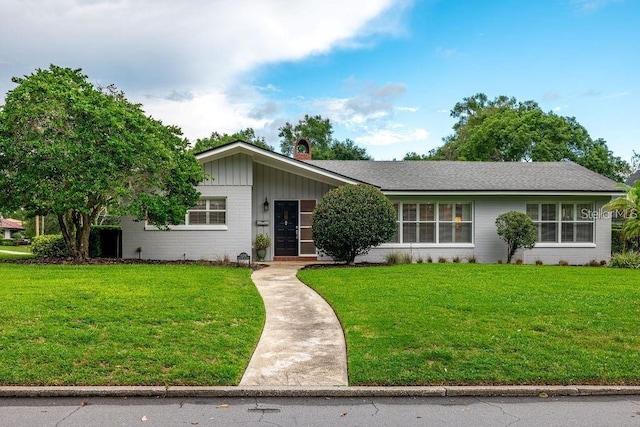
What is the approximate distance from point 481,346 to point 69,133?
38.9ft

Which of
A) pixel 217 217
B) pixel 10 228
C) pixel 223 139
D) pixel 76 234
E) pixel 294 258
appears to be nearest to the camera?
pixel 76 234

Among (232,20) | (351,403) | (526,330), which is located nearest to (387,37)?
(232,20)

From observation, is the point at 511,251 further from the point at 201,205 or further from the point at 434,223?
the point at 201,205

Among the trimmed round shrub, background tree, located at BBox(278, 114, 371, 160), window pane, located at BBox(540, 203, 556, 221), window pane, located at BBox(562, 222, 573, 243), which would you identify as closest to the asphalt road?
the trimmed round shrub

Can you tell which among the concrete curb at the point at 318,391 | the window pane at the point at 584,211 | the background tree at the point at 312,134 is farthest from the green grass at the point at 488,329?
the background tree at the point at 312,134

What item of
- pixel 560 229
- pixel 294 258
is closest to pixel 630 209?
pixel 560 229

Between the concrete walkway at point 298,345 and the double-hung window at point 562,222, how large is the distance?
36.3 ft

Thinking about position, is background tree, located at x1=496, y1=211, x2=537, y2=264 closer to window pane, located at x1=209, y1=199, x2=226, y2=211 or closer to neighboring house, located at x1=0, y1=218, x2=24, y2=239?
window pane, located at x1=209, y1=199, x2=226, y2=211

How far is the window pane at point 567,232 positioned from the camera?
1800 centimetres

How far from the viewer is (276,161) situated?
55.5 feet

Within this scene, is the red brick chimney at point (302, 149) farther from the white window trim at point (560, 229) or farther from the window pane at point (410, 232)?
the white window trim at point (560, 229)

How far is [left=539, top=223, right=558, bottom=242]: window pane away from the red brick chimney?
9.59m

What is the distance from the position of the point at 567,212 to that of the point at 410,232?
19.0ft

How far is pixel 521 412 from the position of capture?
4.75 metres
